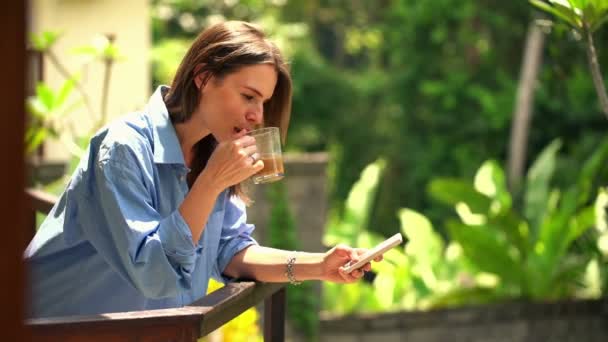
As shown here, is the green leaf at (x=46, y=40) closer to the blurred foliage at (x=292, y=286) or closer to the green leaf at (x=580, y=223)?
the blurred foliage at (x=292, y=286)

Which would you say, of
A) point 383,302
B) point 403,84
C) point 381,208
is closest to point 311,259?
point 383,302

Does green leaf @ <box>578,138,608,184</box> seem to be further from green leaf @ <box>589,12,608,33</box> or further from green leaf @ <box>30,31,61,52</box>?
green leaf @ <box>589,12,608,33</box>

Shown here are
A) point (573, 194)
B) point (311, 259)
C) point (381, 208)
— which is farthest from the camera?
point (381, 208)

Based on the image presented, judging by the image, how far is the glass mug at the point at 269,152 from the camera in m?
2.12

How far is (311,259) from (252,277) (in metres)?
0.14

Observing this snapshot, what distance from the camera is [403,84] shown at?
44.0 ft

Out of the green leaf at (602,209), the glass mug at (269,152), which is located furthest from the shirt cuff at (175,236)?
the green leaf at (602,209)

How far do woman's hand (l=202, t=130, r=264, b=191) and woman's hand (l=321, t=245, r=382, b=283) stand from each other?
374mm

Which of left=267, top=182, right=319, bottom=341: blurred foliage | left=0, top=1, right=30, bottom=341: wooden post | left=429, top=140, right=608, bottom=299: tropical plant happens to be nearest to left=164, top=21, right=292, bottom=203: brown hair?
left=0, top=1, right=30, bottom=341: wooden post

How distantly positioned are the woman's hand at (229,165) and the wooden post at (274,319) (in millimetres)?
594

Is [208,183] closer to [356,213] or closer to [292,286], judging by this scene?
[292,286]

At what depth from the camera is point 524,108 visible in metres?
Answer: 10.4

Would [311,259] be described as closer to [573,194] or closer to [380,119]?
[573,194]

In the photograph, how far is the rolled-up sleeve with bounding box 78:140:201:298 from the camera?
6.09 ft
